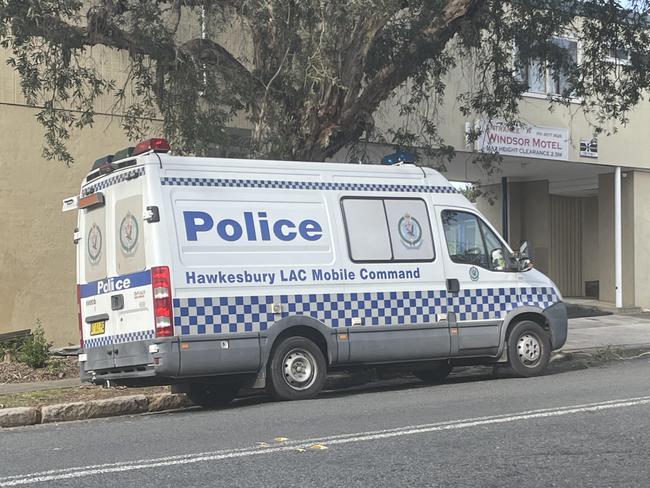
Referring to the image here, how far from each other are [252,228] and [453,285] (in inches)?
104

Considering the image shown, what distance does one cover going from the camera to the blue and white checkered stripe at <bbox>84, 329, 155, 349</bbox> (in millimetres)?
8695

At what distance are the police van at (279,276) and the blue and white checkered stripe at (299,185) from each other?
1cm

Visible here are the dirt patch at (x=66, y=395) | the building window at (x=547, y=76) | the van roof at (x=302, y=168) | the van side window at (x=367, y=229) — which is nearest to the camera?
the van roof at (x=302, y=168)

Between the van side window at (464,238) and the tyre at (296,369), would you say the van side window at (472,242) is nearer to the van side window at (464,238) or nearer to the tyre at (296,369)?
the van side window at (464,238)

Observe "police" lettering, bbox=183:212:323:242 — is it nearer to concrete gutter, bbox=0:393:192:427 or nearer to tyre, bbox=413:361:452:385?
concrete gutter, bbox=0:393:192:427

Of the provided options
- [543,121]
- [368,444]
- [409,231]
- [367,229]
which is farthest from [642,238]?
[368,444]

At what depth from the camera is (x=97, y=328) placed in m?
9.46

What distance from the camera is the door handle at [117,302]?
355 inches

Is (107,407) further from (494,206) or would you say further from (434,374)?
(494,206)

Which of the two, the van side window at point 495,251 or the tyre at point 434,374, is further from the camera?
the tyre at point 434,374

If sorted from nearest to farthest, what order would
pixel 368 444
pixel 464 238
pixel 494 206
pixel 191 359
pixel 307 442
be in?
1. pixel 368 444
2. pixel 307 442
3. pixel 191 359
4. pixel 464 238
5. pixel 494 206

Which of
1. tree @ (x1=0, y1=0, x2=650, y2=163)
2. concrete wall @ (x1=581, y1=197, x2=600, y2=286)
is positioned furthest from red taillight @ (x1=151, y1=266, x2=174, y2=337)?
concrete wall @ (x1=581, y1=197, x2=600, y2=286)

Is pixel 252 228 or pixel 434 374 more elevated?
pixel 252 228

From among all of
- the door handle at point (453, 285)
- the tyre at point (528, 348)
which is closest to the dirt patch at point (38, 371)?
the door handle at point (453, 285)
